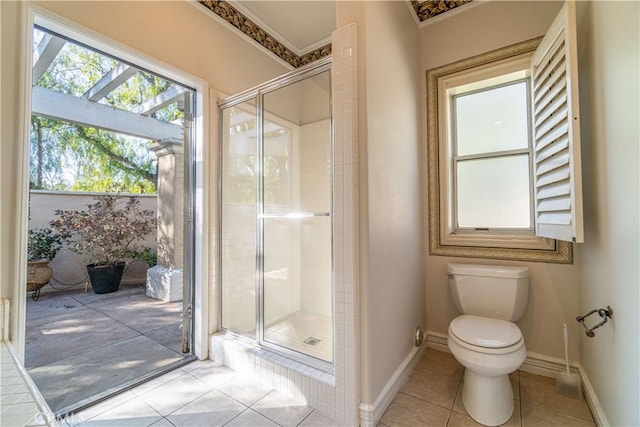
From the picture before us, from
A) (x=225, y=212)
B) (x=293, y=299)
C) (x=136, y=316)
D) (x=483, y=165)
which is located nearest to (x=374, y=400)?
(x=293, y=299)

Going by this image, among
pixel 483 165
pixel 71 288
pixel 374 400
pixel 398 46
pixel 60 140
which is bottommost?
pixel 374 400

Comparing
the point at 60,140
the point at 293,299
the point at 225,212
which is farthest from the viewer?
the point at 293,299

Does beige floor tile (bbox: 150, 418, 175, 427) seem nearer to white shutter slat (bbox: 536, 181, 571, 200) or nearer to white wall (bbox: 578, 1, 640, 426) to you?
white wall (bbox: 578, 1, 640, 426)

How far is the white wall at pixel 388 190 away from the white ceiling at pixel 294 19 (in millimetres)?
694

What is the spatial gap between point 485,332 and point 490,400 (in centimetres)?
35

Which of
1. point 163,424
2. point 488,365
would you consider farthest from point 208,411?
point 488,365

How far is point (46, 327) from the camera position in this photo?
7.52 ft

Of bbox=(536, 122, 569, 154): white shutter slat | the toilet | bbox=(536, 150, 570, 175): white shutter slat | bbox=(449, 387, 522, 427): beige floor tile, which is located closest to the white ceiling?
bbox=(536, 122, 569, 154): white shutter slat

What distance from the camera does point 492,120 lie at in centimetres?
222

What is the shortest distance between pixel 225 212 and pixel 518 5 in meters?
2.68

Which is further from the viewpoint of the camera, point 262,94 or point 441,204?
point 441,204

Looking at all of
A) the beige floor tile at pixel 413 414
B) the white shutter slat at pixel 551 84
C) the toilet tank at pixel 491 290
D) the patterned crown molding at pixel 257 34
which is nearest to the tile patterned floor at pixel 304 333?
the beige floor tile at pixel 413 414

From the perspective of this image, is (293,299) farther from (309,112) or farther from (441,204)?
(309,112)

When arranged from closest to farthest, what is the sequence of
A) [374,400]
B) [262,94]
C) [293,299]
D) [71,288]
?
[374,400]
[262,94]
[71,288]
[293,299]
